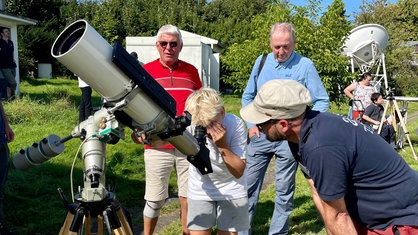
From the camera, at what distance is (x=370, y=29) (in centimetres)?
1507

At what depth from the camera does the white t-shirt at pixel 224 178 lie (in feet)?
9.53

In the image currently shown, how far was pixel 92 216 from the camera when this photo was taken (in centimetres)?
214

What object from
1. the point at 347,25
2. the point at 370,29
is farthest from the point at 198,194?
the point at 370,29

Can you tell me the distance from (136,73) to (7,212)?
10.6ft

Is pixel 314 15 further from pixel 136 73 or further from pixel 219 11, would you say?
pixel 219 11

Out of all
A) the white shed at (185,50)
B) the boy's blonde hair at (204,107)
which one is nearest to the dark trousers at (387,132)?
the boy's blonde hair at (204,107)

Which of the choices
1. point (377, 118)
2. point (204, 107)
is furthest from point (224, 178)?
point (377, 118)

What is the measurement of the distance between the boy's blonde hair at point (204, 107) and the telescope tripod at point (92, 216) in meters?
0.72

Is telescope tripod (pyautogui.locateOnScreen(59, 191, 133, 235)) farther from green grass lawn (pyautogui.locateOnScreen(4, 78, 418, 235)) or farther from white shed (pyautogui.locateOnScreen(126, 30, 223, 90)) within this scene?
white shed (pyautogui.locateOnScreen(126, 30, 223, 90))

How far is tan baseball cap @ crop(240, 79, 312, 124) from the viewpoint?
78.1 inches

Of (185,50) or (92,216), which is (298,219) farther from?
(185,50)

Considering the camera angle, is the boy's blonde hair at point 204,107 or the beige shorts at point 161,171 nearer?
the boy's blonde hair at point 204,107

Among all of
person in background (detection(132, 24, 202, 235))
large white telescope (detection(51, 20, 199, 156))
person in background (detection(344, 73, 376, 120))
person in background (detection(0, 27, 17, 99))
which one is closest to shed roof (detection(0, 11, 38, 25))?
person in background (detection(0, 27, 17, 99))

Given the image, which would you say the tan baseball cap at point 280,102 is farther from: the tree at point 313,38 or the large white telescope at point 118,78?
the tree at point 313,38
